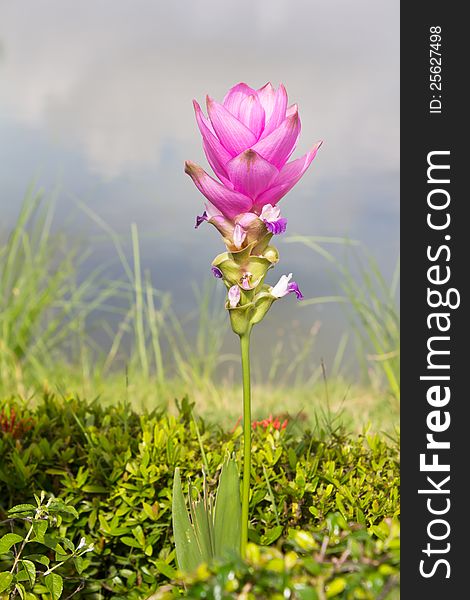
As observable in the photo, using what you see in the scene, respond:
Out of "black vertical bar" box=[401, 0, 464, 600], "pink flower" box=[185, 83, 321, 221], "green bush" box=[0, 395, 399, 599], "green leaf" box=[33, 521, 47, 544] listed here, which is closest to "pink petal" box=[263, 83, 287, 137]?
"pink flower" box=[185, 83, 321, 221]

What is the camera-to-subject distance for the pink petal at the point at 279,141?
2078mm

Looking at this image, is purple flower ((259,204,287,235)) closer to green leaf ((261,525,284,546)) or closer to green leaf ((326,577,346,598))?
green leaf ((326,577,346,598))

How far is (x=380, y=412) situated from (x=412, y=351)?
420 centimetres

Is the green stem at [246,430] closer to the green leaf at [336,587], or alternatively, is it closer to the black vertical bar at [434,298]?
the black vertical bar at [434,298]

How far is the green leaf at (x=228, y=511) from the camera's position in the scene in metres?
2.27

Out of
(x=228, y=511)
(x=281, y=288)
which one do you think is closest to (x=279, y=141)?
(x=281, y=288)

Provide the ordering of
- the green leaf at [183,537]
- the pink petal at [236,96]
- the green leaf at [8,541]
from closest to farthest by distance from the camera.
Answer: the pink petal at [236,96]
the green leaf at [183,537]
the green leaf at [8,541]

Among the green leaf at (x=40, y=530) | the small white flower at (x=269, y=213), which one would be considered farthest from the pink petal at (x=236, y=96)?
the green leaf at (x=40, y=530)

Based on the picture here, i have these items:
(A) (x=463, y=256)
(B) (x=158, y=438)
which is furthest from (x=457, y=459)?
(B) (x=158, y=438)

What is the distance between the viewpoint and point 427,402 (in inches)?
84.2

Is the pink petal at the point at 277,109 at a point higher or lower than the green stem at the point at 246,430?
higher

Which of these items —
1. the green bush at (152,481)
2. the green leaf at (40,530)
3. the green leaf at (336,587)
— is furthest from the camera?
the green bush at (152,481)

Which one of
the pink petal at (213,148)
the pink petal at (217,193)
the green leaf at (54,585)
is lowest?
the green leaf at (54,585)

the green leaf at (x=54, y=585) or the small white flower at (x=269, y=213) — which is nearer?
the small white flower at (x=269, y=213)
